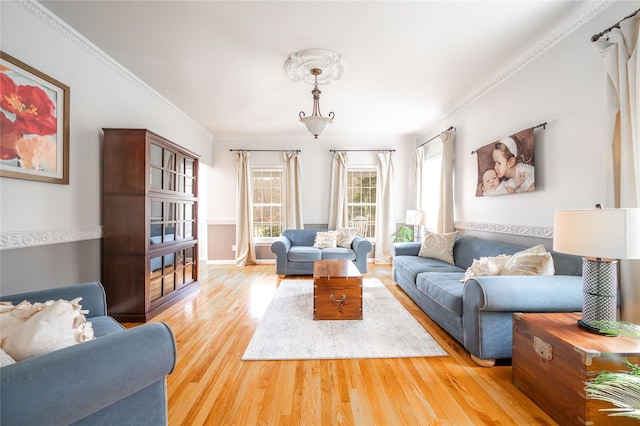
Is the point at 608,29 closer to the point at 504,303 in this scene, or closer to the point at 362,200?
the point at 504,303

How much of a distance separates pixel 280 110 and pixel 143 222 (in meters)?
2.68

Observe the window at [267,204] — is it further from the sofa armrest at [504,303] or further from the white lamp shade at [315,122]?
the sofa armrest at [504,303]

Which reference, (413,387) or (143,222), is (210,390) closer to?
(413,387)

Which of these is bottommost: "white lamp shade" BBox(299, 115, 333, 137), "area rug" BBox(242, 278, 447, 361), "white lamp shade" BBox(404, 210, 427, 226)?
"area rug" BBox(242, 278, 447, 361)

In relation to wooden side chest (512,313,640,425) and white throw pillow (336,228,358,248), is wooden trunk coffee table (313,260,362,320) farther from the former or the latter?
white throw pillow (336,228,358,248)

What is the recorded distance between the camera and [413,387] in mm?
1829

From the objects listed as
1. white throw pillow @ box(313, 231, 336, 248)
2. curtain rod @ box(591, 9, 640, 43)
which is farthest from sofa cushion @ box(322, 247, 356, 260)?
curtain rod @ box(591, 9, 640, 43)

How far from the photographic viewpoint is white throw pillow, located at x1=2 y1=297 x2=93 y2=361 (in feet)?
3.37

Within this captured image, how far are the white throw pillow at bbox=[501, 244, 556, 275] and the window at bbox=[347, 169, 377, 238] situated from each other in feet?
12.5

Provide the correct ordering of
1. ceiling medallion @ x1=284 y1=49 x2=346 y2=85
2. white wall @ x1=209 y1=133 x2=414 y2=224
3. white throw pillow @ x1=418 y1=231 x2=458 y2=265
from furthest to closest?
white wall @ x1=209 y1=133 x2=414 y2=224, white throw pillow @ x1=418 y1=231 x2=458 y2=265, ceiling medallion @ x1=284 y1=49 x2=346 y2=85

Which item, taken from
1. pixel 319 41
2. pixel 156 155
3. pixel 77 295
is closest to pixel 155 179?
pixel 156 155

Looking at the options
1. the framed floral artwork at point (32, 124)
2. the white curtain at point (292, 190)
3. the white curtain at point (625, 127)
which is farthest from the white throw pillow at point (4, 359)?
the white curtain at point (292, 190)

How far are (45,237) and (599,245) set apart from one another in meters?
3.91

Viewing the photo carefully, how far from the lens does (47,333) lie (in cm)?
107
